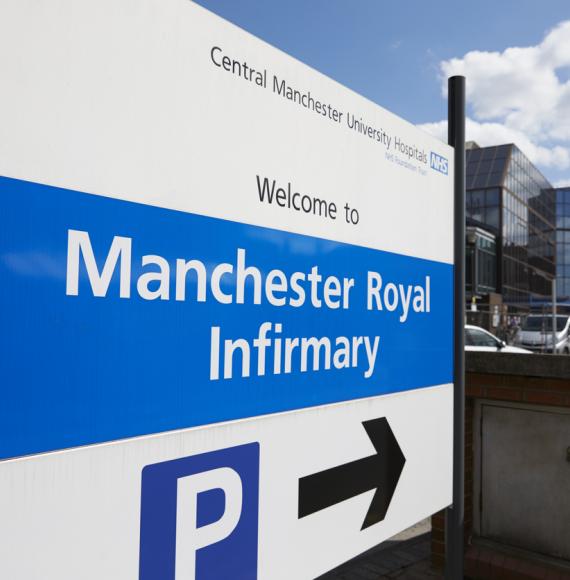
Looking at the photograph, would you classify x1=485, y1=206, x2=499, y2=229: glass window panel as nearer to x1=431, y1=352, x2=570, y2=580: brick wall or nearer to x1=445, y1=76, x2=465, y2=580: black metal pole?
x1=431, y1=352, x2=570, y2=580: brick wall

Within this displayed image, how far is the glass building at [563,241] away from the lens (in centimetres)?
7069

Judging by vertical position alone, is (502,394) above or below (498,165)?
below

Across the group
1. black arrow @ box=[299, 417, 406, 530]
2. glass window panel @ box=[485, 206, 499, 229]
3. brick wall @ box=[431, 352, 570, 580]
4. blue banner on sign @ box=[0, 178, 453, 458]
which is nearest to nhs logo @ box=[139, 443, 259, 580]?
blue banner on sign @ box=[0, 178, 453, 458]

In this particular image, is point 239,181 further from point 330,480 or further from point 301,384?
point 330,480

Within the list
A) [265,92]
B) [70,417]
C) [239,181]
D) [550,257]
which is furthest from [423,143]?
[550,257]

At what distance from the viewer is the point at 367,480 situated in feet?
7.54

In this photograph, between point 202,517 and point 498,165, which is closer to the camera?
point 202,517

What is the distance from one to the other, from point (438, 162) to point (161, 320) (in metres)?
1.81

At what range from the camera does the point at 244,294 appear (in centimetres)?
181

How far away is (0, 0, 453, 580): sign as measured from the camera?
Result: 1332mm

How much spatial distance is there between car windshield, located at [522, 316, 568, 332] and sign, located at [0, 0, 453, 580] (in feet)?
63.6

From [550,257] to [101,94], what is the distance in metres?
73.9

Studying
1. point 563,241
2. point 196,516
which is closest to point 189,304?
point 196,516

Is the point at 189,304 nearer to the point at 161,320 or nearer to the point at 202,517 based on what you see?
the point at 161,320
